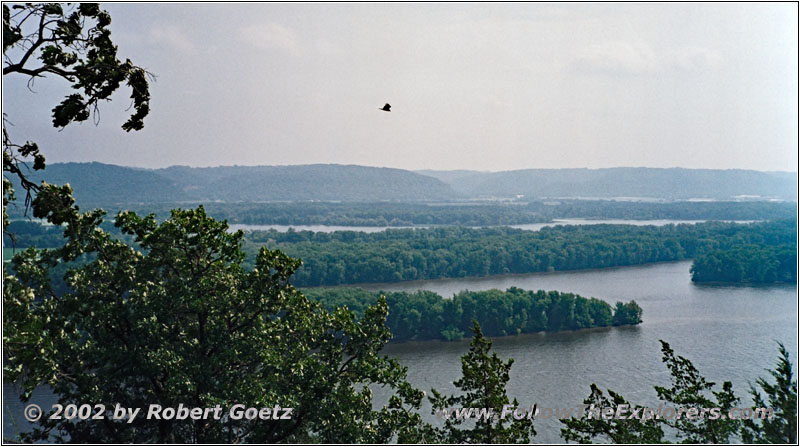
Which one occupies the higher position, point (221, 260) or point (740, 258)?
point (221, 260)

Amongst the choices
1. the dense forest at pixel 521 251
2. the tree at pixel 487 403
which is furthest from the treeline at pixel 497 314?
the tree at pixel 487 403

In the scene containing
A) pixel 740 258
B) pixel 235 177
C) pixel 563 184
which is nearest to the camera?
pixel 740 258

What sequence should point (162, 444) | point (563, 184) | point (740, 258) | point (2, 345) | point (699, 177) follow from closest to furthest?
point (2, 345) < point (162, 444) < point (740, 258) < point (699, 177) < point (563, 184)

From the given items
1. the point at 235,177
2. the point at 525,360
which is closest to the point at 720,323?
the point at 525,360

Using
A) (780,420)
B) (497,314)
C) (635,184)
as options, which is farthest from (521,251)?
(635,184)

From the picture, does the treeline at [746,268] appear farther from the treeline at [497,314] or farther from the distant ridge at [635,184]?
the distant ridge at [635,184]

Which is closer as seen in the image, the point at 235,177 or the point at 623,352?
the point at 623,352

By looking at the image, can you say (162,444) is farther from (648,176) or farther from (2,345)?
(648,176)
